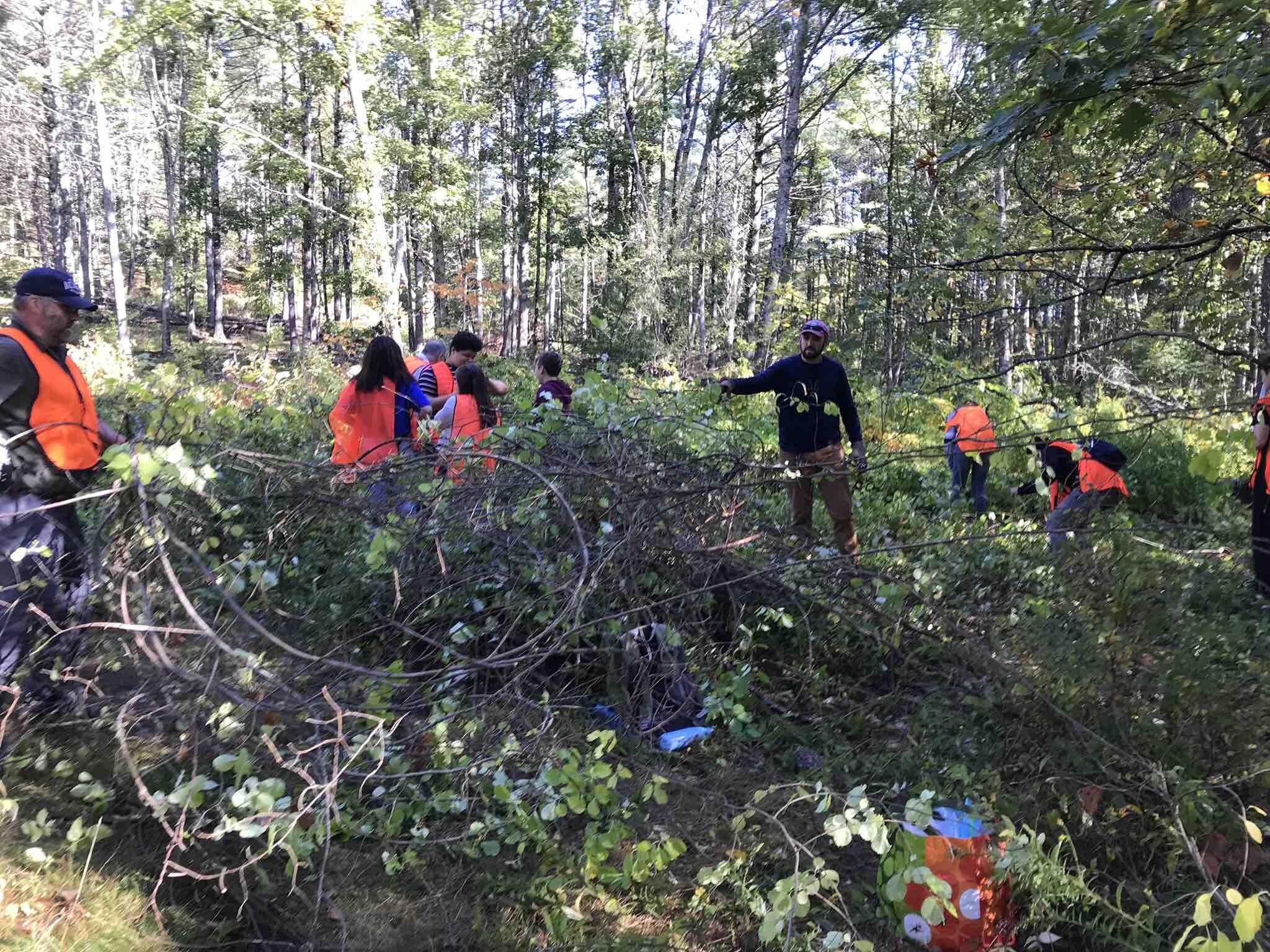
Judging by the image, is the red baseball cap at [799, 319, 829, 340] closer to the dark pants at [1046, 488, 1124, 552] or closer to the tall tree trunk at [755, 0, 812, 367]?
the dark pants at [1046, 488, 1124, 552]

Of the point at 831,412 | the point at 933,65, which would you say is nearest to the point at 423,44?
the point at 933,65

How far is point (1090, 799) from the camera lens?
2789mm

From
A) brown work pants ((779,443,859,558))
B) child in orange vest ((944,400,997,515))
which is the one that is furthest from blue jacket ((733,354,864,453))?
child in orange vest ((944,400,997,515))

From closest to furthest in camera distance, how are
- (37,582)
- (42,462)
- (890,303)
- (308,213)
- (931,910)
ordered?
(931,910)
(37,582)
(42,462)
(890,303)
(308,213)

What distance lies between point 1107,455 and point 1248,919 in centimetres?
430

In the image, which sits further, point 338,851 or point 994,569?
point 994,569

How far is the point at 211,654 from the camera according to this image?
2750 millimetres

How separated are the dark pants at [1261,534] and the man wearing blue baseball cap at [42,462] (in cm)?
570

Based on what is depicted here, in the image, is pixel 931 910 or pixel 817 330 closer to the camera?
pixel 931 910

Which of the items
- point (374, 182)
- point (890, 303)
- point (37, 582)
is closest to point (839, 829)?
point (37, 582)

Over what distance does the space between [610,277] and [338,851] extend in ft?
55.6

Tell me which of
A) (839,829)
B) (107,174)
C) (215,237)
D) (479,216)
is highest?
(479,216)

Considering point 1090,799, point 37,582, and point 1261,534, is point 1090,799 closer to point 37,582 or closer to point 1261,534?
point 1261,534

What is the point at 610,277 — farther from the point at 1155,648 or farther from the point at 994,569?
the point at 1155,648
